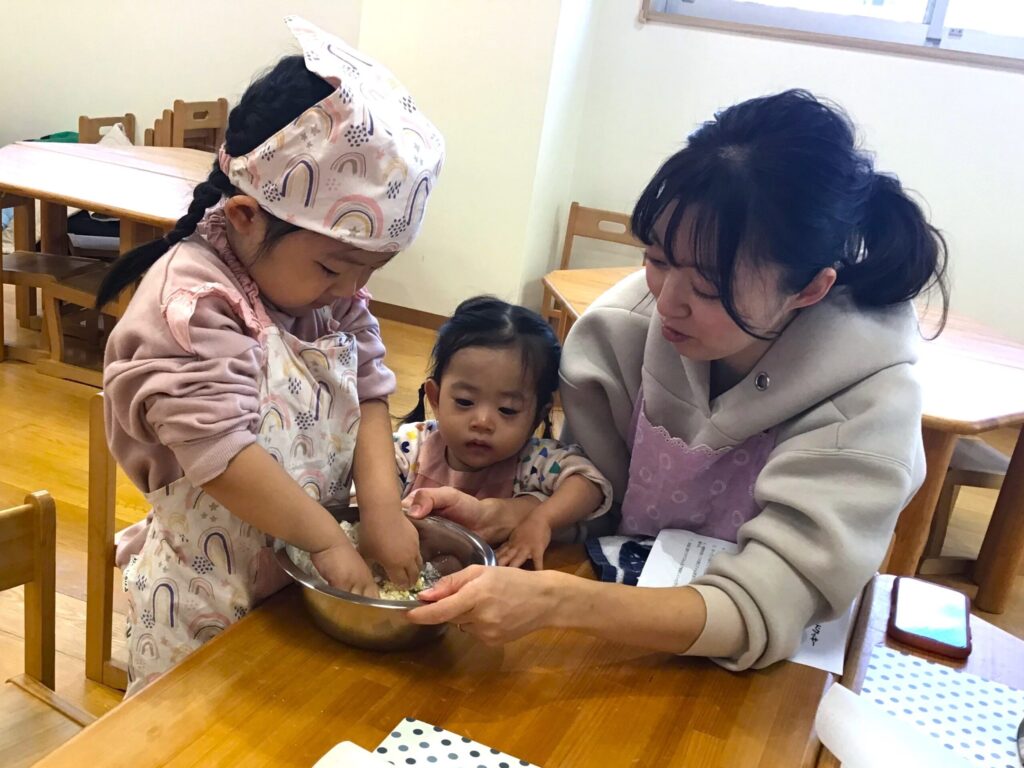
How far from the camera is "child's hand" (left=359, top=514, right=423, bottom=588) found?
98cm

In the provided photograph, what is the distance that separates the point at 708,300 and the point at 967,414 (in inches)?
49.4

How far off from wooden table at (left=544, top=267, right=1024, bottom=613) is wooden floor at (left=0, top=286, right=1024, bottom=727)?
172 millimetres

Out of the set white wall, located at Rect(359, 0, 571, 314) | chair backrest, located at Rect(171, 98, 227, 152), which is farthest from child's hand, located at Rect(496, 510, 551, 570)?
chair backrest, located at Rect(171, 98, 227, 152)

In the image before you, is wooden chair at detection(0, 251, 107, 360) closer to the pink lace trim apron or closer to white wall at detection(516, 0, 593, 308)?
white wall at detection(516, 0, 593, 308)

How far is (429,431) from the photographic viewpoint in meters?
1.42

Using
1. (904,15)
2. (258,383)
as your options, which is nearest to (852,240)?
(258,383)

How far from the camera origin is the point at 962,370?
2.31 m

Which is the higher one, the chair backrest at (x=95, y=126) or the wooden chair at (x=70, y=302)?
the chair backrest at (x=95, y=126)

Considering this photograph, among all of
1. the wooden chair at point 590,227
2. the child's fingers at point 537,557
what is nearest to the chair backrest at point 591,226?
the wooden chair at point 590,227

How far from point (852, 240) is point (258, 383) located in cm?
68

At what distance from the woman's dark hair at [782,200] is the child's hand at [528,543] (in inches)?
13.4

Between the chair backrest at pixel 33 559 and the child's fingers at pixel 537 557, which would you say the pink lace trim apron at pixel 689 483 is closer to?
the child's fingers at pixel 537 557

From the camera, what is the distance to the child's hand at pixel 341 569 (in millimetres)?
878

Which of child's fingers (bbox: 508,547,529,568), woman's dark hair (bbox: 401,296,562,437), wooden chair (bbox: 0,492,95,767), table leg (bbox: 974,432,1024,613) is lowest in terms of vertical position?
table leg (bbox: 974,432,1024,613)
